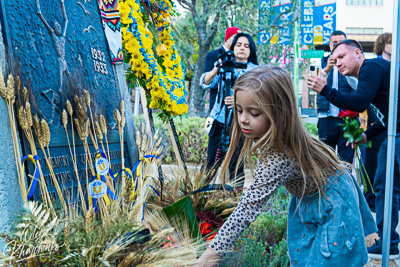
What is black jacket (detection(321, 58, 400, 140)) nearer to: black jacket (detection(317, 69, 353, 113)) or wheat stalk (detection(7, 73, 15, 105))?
black jacket (detection(317, 69, 353, 113))

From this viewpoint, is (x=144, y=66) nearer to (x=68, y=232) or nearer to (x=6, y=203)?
(x=6, y=203)

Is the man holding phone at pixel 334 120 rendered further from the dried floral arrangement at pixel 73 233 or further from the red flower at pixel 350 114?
the dried floral arrangement at pixel 73 233

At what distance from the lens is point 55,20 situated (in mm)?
2047

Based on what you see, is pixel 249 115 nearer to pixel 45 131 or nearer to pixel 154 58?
pixel 45 131

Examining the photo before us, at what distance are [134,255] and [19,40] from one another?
3.78 feet

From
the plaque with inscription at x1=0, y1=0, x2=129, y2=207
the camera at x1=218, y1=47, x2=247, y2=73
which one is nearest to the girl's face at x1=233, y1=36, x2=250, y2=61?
the camera at x1=218, y1=47, x2=247, y2=73


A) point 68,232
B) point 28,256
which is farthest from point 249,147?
point 28,256

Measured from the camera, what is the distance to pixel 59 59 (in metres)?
2.04

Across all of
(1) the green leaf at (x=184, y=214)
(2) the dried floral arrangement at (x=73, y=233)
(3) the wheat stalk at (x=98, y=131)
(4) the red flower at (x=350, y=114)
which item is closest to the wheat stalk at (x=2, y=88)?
(2) the dried floral arrangement at (x=73, y=233)

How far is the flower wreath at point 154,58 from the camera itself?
276cm

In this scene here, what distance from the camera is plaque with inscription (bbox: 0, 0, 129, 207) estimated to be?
180cm

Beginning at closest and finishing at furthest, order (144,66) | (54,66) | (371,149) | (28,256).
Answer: (28,256), (54,66), (144,66), (371,149)

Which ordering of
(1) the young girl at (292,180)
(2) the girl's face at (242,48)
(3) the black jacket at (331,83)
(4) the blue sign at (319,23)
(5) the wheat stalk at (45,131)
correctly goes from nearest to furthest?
(1) the young girl at (292,180) → (5) the wheat stalk at (45,131) → (2) the girl's face at (242,48) → (3) the black jacket at (331,83) → (4) the blue sign at (319,23)

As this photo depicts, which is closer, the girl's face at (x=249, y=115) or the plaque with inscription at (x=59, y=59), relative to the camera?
the girl's face at (x=249, y=115)
